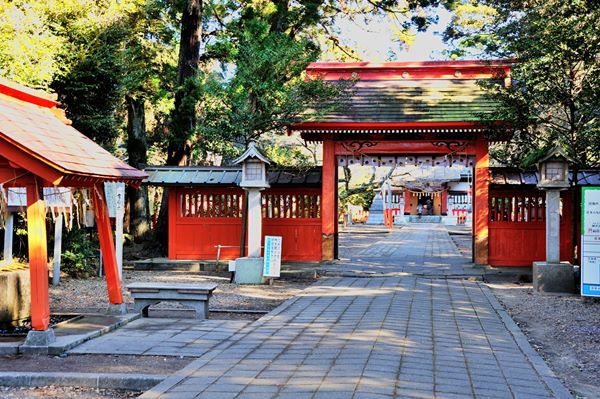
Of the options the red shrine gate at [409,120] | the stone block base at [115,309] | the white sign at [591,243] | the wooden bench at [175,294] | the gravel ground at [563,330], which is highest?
the red shrine gate at [409,120]

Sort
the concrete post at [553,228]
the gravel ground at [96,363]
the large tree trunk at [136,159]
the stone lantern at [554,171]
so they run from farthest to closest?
the large tree trunk at [136,159]
the stone lantern at [554,171]
the concrete post at [553,228]
the gravel ground at [96,363]

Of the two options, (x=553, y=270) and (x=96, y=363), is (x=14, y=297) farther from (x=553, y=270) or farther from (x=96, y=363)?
(x=553, y=270)

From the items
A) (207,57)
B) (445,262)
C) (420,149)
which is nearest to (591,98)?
(420,149)

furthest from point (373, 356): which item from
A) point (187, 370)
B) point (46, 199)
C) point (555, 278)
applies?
point (555, 278)

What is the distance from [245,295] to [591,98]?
8471mm

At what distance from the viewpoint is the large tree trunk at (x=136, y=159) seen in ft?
66.2

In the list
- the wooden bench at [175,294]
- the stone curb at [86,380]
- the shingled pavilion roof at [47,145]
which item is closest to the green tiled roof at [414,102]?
the wooden bench at [175,294]

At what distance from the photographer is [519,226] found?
15.9 meters

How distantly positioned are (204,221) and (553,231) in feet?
30.7

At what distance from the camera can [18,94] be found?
850cm

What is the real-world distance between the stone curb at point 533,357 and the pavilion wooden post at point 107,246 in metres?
5.85

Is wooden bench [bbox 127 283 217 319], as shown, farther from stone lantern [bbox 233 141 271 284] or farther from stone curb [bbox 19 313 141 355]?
stone lantern [bbox 233 141 271 284]

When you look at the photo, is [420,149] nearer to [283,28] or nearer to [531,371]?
[283,28]

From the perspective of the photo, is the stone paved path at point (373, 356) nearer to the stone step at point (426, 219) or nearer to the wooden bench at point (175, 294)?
the wooden bench at point (175, 294)
